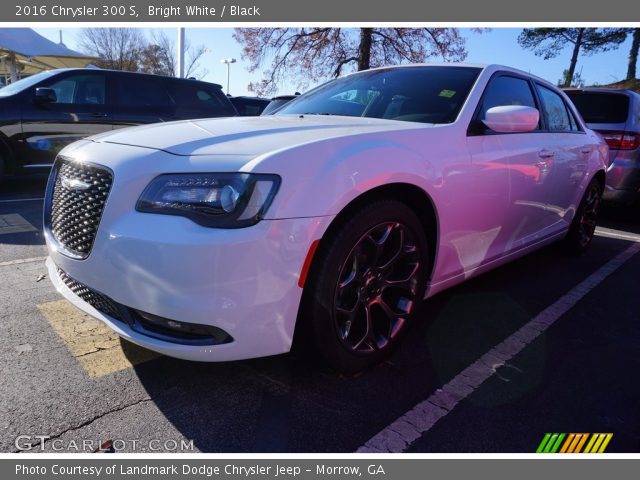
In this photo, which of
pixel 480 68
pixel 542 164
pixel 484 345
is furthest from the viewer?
pixel 542 164

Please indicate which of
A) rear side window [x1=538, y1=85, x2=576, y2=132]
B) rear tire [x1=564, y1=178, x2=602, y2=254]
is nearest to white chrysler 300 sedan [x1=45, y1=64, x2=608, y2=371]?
rear side window [x1=538, y1=85, x2=576, y2=132]

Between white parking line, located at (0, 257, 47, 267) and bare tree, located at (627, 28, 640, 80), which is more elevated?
bare tree, located at (627, 28, 640, 80)

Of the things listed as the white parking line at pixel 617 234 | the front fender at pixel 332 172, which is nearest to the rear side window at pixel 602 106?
the white parking line at pixel 617 234

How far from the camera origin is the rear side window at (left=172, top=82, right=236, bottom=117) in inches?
290

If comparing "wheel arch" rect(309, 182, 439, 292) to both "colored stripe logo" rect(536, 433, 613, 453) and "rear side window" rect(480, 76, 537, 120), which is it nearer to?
"rear side window" rect(480, 76, 537, 120)

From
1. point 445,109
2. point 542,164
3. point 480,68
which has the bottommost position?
point 542,164

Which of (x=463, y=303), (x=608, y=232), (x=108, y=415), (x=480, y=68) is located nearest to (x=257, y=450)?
(x=108, y=415)

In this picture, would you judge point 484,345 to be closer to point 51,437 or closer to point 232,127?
point 232,127

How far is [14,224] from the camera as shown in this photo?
468cm

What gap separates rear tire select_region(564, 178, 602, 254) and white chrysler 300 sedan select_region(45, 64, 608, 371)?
1921mm

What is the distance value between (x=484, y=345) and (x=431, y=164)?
3.65 feet

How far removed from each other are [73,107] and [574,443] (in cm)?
677

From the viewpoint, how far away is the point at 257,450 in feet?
5.84

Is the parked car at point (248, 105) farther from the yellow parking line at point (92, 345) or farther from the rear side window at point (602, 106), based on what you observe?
the yellow parking line at point (92, 345)
